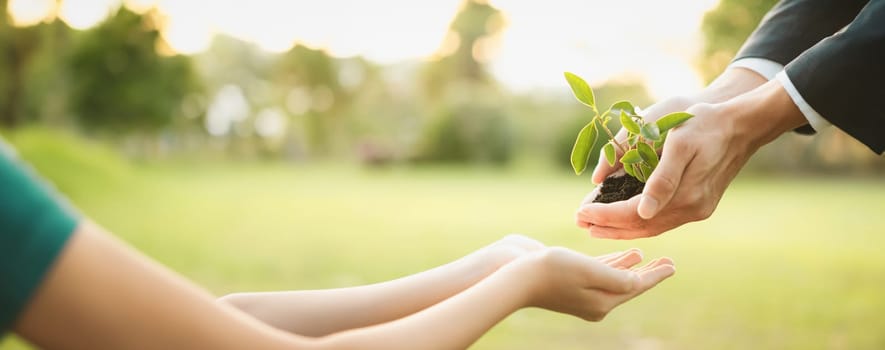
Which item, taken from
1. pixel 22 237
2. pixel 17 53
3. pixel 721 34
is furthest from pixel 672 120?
pixel 17 53

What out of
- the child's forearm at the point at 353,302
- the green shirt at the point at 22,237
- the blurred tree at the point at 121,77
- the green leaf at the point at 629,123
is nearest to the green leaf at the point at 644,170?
the green leaf at the point at 629,123

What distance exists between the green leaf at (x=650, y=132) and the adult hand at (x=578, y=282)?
0.42 m

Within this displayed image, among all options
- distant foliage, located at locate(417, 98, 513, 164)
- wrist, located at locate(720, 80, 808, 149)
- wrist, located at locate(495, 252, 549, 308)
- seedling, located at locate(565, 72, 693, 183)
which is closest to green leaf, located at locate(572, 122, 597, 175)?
seedling, located at locate(565, 72, 693, 183)

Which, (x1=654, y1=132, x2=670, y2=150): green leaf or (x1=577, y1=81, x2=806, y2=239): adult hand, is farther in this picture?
(x1=654, y1=132, x2=670, y2=150): green leaf

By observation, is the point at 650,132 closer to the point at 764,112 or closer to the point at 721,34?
the point at 764,112

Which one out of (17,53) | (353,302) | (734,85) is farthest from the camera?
(17,53)

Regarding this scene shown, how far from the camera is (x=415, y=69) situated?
108ft

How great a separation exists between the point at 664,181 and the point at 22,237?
1474 mm

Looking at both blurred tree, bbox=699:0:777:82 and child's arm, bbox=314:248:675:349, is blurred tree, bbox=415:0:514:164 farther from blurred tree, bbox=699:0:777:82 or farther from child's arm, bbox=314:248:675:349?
child's arm, bbox=314:248:675:349

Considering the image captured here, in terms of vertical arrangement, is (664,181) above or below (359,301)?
above

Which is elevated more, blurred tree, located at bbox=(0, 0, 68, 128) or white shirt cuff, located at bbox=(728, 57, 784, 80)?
white shirt cuff, located at bbox=(728, 57, 784, 80)

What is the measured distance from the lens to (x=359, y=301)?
154cm

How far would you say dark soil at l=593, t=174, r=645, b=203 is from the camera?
212 centimetres

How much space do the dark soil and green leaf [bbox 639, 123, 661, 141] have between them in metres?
0.26
